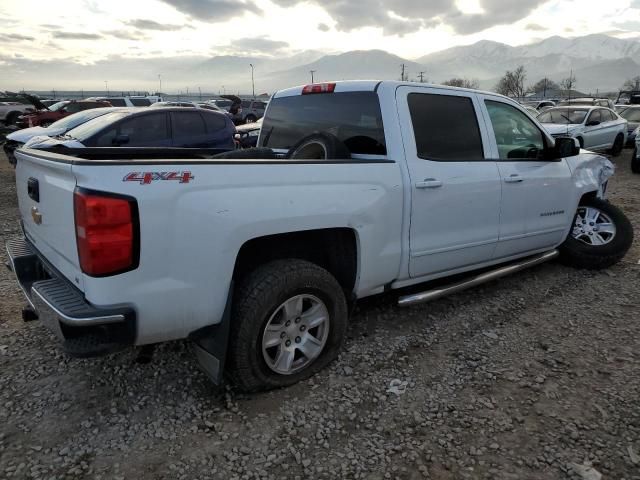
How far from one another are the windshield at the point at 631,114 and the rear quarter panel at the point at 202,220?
18.7 m

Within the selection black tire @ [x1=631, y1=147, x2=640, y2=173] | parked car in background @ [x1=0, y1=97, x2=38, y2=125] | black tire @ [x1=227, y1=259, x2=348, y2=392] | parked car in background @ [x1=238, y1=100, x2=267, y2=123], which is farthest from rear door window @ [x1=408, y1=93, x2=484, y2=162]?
parked car in background @ [x1=238, y1=100, x2=267, y2=123]

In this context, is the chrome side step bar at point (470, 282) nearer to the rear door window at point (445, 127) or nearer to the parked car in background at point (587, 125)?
the rear door window at point (445, 127)

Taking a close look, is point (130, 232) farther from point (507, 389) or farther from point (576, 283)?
point (576, 283)

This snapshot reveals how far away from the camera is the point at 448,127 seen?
3.64 metres

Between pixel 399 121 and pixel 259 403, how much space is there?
2.09m

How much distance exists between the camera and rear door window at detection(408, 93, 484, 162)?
3.45 metres

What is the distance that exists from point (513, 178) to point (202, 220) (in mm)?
2763

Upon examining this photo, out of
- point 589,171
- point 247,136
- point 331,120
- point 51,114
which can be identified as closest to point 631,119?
point 247,136

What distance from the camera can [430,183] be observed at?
3.32 meters

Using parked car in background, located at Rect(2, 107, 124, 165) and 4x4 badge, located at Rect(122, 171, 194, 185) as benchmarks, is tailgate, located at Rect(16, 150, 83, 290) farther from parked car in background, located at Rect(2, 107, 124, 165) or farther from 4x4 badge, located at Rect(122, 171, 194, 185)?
parked car in background, located at Rect(2, 107, 124, 165)

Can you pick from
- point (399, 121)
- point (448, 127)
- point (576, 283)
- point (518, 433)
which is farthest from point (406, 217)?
point (576, 283)

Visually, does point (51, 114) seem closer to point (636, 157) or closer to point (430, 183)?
point (430, 183)

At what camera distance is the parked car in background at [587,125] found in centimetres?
1292

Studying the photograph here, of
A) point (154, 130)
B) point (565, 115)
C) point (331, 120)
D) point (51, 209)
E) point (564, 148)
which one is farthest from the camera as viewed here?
point (565, 115)
